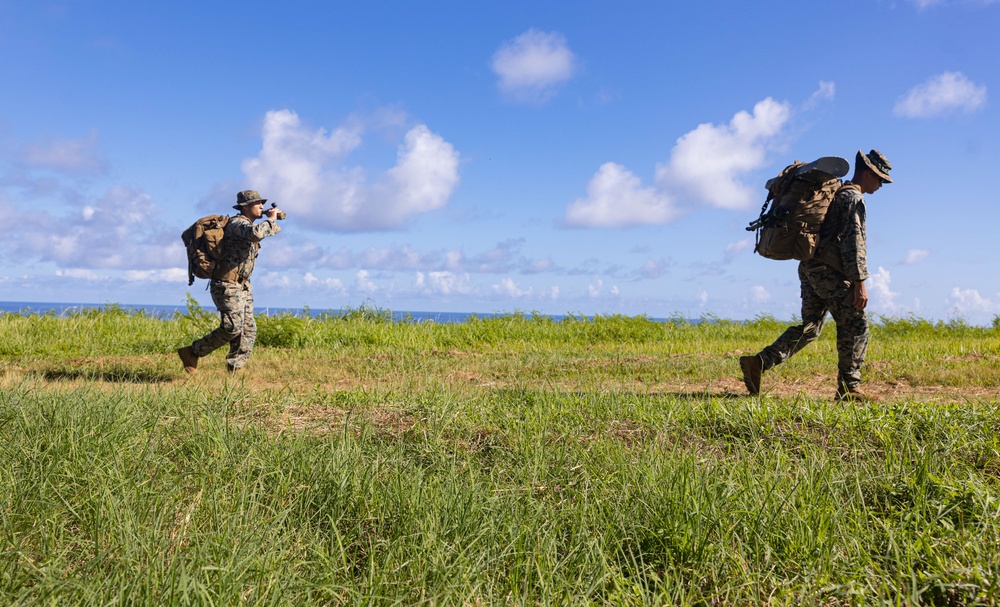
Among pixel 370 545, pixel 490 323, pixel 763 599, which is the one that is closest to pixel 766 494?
pixel 763 599

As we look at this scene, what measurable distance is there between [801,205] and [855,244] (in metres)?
0.62

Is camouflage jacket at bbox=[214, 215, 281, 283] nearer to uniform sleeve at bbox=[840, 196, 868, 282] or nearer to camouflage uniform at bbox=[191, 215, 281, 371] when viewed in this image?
camouflage uniform at bbox=[191, 215, 281, 371]

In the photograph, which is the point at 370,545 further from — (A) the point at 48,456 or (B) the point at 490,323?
(B) the point at 490,323

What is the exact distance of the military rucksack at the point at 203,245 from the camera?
8281 millimetres

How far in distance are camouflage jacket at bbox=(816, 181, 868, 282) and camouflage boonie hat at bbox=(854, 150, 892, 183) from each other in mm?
263

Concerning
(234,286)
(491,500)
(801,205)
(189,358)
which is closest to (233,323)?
(234,286)

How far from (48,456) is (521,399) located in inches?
136

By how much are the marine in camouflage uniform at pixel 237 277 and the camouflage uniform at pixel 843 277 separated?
6.08 metres

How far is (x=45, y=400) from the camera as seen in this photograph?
15.5 feet

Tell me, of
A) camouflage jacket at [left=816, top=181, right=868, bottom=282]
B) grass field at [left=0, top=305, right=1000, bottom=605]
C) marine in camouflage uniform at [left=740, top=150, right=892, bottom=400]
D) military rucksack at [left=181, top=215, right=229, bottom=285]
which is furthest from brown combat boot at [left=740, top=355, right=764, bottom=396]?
military rucksack at [left=181, top=215, right=229, bottom=285]

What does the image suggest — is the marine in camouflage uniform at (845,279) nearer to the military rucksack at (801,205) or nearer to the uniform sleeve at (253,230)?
the military rucksack at (801,205)

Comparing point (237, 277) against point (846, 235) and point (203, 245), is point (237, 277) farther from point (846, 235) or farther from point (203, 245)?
point (846, 235)

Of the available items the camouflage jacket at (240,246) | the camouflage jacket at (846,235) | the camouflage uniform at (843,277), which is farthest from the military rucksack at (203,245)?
the camouflage jacket at (846,235)

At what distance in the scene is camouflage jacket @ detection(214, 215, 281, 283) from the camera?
319 inches
